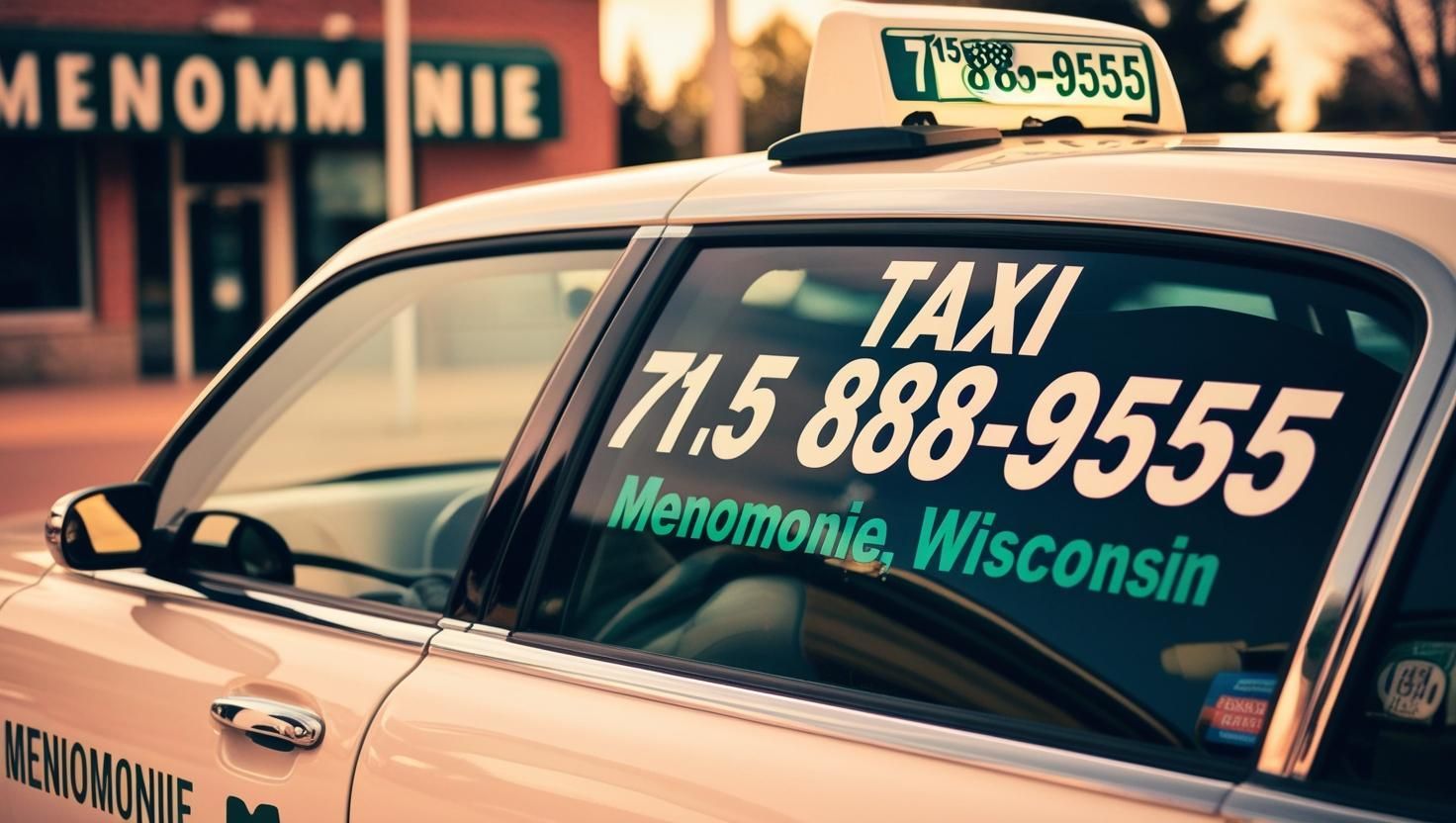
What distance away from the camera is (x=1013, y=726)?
145 cm

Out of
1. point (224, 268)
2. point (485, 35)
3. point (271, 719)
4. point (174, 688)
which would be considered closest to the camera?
point (271, 719)

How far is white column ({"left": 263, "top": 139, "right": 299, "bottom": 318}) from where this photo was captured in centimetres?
2094

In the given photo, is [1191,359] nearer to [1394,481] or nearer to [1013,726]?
[1394,481]

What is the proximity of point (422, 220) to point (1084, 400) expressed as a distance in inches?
45.1

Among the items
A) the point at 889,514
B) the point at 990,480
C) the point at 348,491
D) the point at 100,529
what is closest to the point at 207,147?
the point at 348,491

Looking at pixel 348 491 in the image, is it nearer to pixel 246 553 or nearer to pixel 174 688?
pixel 246 553

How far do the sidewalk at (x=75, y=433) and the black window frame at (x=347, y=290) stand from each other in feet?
22.8

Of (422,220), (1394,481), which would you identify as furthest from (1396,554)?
(422,220)

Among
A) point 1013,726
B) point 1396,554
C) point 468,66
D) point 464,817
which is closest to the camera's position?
point 1396,554

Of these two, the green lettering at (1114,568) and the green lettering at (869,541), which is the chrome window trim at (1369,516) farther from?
the green lettering at (869,541)

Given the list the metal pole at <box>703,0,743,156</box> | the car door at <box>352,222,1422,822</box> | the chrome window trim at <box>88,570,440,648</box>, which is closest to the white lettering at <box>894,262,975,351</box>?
the car door at <box>352,222,1422,822</box>

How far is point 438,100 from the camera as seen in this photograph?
20859 mm

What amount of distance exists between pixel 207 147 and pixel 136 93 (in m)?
1.41

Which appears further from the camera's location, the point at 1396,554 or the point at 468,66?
the point at 468,66
